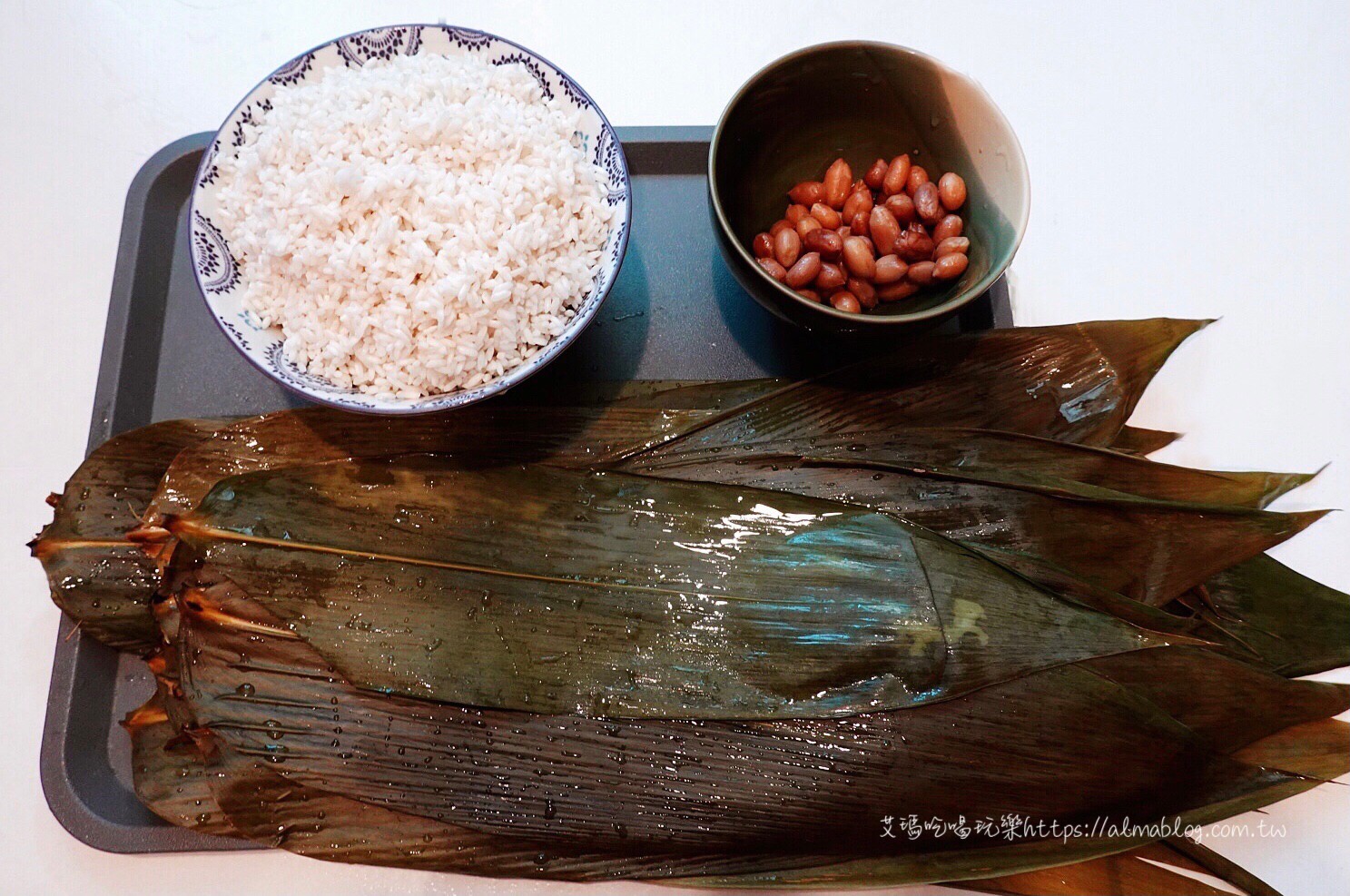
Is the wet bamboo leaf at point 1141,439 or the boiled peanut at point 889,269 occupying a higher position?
the boiled peanut at point 889,269

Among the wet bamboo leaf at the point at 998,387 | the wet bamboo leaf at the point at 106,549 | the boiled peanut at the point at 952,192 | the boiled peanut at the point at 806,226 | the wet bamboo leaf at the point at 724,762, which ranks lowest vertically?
the wet bamboo leaf at the point at 724,762

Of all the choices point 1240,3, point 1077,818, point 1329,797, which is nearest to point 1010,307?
point 1077,818

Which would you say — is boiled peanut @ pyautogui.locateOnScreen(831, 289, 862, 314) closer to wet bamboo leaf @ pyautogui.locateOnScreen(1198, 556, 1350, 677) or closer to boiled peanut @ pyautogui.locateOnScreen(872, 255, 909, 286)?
boiled peanut @ pyautogui.locateOnScreen(872, 255, 909, 286)

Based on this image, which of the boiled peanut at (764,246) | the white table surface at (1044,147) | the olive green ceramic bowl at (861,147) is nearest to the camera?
the olive green ceramic bowl at (861,147)

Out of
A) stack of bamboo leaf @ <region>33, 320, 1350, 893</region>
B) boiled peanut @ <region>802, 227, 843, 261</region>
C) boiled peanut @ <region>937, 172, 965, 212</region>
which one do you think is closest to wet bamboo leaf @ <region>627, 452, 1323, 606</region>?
stack of bamboo leaf @ <region>33, 320, 1350, 893</region>

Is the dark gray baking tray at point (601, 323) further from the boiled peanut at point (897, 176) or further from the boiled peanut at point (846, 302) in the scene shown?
the boiled peanut at point (897, 176)

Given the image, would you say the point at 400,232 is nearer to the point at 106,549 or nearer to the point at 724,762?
the point at 106,549

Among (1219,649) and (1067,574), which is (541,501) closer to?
(1067,574)

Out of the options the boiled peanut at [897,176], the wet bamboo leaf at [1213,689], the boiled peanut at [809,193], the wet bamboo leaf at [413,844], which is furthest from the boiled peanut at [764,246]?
the wet bamboo leaf at [413,844]
